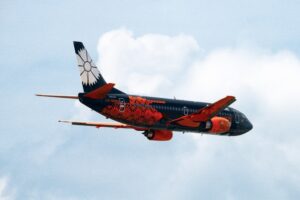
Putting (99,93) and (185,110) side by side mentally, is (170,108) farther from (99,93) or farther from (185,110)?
(99,93)

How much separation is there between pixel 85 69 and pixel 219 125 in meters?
17.9

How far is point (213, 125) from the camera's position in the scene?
97188 mm

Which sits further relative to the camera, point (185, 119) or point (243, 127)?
point (243, 127)

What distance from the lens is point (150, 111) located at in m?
92.7

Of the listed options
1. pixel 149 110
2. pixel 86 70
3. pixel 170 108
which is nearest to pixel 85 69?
pixel 86 70

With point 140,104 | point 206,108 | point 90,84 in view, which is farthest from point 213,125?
point 90,84

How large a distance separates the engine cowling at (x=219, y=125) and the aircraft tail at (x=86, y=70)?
14.7 meters

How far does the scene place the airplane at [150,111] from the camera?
89.6 metres

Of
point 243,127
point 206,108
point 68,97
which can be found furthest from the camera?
point 243,127

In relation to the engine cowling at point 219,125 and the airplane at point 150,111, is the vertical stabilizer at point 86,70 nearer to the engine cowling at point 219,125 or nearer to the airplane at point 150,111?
the airplane at point 150,111

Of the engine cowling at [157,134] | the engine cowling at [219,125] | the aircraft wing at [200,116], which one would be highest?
the aircraft wing at [200,116]

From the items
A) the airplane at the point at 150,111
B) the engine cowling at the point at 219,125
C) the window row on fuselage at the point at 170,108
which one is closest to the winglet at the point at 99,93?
the airplane at the point at 150,111

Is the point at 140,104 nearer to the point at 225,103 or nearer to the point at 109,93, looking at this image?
the point at 109,93

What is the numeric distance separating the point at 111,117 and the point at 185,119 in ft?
29.7
